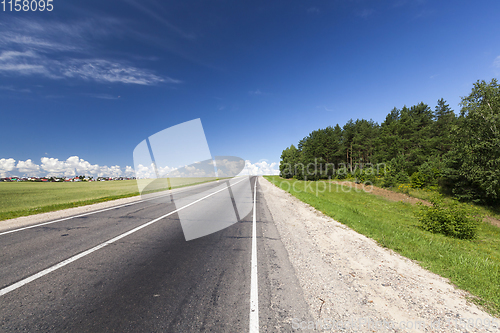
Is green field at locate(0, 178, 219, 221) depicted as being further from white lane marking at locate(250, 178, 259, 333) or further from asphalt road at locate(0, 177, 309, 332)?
white lane marking at locate(250, 178, 259, 333)

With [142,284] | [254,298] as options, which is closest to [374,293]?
[254,298]

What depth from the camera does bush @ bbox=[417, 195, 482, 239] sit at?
9461 millimetres

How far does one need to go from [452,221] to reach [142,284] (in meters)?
14.2

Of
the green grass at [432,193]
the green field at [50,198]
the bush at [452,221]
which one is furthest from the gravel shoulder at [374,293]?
the green grass at [432,193]

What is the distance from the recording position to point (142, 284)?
379 centimetres

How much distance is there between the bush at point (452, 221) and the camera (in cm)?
946

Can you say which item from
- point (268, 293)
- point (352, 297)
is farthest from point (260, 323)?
point (352, 297)

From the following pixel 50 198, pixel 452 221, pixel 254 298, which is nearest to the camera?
pixel 254 298

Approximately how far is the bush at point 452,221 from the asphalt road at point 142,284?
33.2 feet

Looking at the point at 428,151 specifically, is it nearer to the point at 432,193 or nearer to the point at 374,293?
the point at 432,193

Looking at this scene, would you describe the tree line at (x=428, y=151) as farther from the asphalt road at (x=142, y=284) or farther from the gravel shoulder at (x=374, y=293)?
the asphalt road at (x=142, y=284)

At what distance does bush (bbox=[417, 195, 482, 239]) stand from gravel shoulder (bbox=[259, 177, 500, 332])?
7.00 meters

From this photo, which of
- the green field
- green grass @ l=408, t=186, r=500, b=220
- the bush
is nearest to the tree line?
green grass @ l=408, t=186, r=500, b=220

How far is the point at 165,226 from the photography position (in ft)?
26.2
